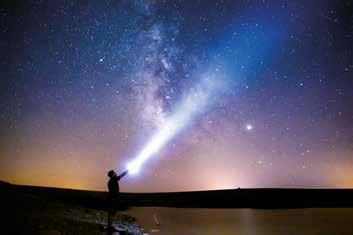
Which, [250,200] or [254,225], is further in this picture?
[250,200]

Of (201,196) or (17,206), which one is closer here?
(17,206)

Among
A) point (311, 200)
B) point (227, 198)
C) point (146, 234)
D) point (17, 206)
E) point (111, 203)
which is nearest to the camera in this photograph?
point (146, 234)

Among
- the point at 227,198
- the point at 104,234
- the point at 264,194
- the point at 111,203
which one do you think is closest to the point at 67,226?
the point at 104,234

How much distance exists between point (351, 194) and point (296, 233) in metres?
29.3

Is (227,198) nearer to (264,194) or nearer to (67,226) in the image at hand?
(264,194)

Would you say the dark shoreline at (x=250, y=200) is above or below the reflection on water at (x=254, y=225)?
above

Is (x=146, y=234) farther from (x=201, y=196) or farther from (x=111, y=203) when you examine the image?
(x=201, y=196)

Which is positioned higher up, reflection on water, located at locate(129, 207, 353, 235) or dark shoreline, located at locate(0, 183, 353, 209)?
dark shoreline, located at locate(0, 183, 353, 209)

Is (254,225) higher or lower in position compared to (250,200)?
lower

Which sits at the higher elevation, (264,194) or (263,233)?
(264,194)

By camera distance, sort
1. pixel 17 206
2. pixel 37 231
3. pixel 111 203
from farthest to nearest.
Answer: pixel 111 203, pixel 17 206, pixel 37 231

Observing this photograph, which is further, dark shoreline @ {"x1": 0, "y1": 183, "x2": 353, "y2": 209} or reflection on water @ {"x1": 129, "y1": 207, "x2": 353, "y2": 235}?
dark shoreline @ {"x1": 0, "y1": 183, "x2": 353, "y2": 209}

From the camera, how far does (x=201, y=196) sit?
117ft

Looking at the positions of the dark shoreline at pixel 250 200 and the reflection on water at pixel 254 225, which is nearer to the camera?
the reflection on water at pixel 254 225
